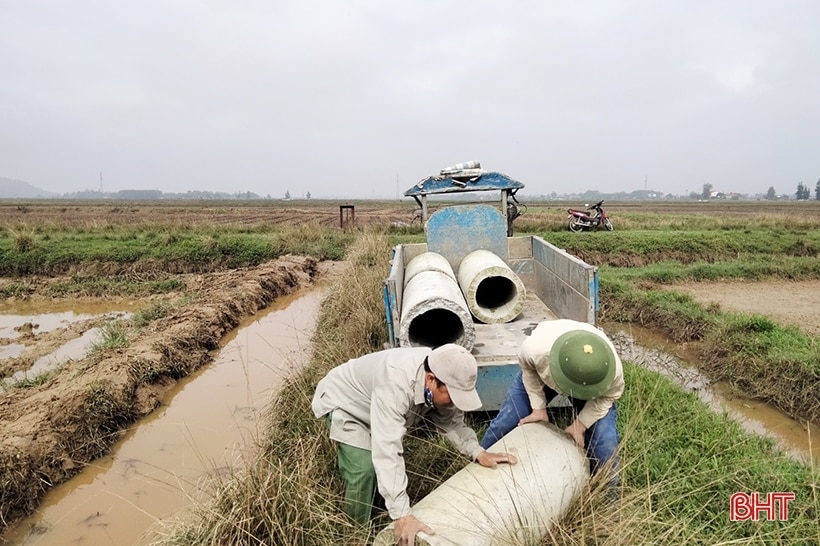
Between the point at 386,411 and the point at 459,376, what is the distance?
1.29ft

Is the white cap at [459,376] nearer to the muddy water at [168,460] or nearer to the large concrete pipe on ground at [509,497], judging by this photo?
the large concrete pipe on ground at [509,497]

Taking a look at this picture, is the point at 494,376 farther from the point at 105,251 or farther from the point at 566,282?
the point at 105,251

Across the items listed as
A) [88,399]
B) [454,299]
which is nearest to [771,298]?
[454,299]

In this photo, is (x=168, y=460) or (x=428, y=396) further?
(x=168, y=460)

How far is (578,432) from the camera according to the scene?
267 cm

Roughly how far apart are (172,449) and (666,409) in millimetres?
4265

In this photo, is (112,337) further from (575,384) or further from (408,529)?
(575,384)

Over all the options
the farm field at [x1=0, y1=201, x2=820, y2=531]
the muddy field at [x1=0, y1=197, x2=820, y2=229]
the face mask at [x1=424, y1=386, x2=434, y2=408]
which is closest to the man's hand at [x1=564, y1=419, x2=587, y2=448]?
the face mask at [x1=424, y1=386, x2=434, y2=408]

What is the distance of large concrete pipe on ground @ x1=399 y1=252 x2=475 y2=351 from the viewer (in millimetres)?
3928

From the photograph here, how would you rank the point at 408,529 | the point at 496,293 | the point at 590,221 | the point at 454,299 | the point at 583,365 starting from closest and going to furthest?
1. the point at 408,529
2. the point at 583,365
3. the point at 454,299
4. the point at 496,293
5. the point at 590,221

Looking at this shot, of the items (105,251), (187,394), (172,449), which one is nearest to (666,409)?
(172,449)

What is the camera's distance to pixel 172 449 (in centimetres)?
454

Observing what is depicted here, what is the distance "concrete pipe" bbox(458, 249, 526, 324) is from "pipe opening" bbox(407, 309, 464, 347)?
1.54 ft

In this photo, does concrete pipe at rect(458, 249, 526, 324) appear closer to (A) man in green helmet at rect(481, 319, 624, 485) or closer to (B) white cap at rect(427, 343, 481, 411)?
(A) man in green helmet at rect(481, 319, 624, 485)
